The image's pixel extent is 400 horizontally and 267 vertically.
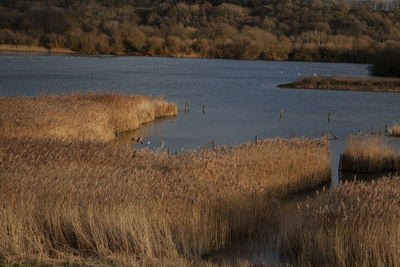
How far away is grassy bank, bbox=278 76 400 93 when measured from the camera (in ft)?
181

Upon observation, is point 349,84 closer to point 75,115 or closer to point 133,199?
point 75,115

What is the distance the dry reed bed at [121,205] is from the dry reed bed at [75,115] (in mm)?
4622

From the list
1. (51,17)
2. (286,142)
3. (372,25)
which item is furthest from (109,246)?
(372,25)

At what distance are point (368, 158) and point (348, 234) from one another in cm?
968

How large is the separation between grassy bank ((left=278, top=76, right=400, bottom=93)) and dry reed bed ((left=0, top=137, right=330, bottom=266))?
44.4 meters

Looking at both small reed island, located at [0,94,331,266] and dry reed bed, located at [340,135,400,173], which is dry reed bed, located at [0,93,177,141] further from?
dry reed bed, located at [340,135,400,173]

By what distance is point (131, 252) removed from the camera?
8555mm

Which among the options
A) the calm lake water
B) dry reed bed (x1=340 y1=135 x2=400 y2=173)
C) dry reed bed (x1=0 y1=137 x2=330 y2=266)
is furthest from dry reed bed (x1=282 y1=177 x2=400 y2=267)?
dry reed bed (x1=340 y1=135 x2=400 y2=173)

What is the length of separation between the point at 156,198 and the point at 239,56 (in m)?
117

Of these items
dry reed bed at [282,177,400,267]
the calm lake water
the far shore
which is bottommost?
the calm lake water

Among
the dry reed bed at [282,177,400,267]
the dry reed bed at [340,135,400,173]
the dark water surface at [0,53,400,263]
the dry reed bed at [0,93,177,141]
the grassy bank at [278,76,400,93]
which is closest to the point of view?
the dry reed bed at [282,177,400,267]

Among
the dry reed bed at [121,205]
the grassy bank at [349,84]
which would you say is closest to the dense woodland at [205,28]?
the grassy bank at [349,84]

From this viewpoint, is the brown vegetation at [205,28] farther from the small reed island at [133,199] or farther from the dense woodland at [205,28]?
the small reed island at [133,199]

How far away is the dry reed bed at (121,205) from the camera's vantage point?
27.9 ft
